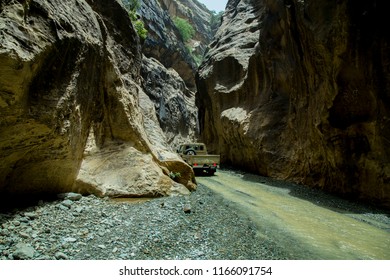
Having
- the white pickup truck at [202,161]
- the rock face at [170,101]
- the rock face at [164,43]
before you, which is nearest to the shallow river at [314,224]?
the white pickup truck at [202,161]

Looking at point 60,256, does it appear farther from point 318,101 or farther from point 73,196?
point 318,101

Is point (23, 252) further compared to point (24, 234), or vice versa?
point (24, 234)

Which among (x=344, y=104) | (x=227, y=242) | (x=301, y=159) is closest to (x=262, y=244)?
(x=227, y=242)

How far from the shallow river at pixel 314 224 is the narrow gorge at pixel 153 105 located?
1.86 m

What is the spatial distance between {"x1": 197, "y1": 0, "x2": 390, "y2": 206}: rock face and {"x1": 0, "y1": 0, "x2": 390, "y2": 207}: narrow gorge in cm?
5

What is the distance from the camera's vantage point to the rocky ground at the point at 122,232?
4676mm

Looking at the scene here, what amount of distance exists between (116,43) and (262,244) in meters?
9.68

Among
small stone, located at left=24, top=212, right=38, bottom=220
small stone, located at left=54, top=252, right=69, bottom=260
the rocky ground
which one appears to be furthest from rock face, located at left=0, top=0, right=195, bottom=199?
small stone, located at left=54, top=252, right=69, bottom=260

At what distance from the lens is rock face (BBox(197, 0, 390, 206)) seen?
420 inches

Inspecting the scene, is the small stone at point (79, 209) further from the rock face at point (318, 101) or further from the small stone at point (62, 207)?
the rock face at point (318, 101)

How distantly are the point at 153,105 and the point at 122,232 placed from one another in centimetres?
Answer: 870

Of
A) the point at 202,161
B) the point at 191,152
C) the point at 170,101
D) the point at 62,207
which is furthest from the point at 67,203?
the point at 170,101

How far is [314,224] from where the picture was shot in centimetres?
807

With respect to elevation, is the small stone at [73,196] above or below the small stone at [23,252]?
above
